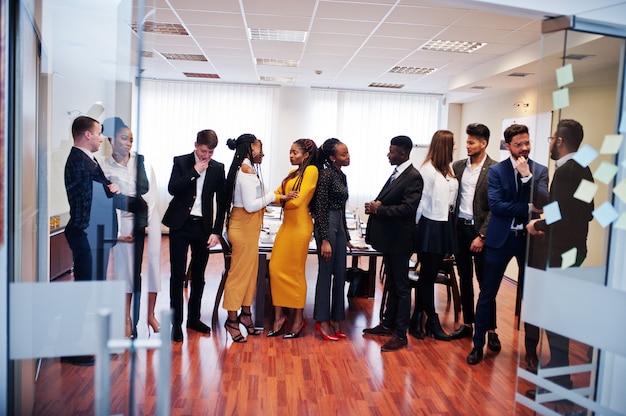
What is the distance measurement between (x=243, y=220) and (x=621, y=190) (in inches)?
95.1

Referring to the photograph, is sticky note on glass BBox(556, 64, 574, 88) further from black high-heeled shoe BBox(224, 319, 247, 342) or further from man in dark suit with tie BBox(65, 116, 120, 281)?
black high-heeled shoe BBox(224, 319, 247, 342)

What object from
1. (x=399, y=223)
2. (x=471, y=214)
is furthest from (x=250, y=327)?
(x=471, y=214)

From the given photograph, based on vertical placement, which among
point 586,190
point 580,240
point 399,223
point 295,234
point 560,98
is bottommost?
point 295,234

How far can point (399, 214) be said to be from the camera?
3727mm

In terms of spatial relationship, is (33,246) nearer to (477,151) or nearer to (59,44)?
(59,44)

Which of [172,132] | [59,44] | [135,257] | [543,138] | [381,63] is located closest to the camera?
[135,257]

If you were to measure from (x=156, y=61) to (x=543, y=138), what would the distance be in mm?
6260

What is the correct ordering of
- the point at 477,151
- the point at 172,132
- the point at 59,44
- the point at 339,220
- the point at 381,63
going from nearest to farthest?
the point at 59,44 < the point at 339,220 < the point at 477,151 < the point at 381,63 < the point at 172,132

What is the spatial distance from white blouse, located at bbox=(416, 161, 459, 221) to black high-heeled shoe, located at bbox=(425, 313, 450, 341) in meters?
0.86

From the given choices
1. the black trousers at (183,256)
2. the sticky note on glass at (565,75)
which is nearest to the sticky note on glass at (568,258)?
the sticky note on glass at (565,75)

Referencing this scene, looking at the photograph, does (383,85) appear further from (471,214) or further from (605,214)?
(605,214)

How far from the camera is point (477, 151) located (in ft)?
13.7

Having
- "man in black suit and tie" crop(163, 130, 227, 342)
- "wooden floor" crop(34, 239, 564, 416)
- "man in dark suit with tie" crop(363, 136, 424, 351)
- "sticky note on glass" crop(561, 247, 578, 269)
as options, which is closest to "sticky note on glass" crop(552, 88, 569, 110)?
"sticky note on glass" crop(561, 247, 578, 269)

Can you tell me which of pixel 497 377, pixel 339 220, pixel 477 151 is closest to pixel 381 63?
pixel 477 151
